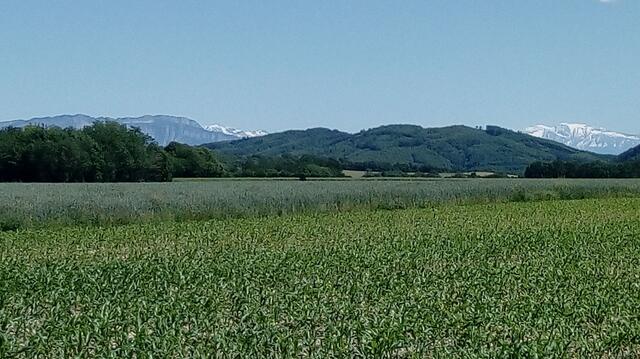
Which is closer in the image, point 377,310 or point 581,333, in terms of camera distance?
point 581,333

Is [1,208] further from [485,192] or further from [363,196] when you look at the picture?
[485,192]

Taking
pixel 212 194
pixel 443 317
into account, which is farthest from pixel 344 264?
pixel 212 194

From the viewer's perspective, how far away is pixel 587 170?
80.9m

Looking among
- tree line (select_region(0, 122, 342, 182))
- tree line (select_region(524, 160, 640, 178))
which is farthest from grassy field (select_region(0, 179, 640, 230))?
tree line (select_region(524, 160, 640, 178))

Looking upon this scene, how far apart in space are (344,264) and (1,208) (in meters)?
15.3

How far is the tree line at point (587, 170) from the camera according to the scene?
79.0 metres

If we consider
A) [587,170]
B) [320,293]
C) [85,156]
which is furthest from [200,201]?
[587,170]

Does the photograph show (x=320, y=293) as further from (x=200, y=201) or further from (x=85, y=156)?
(x=85, y=156)

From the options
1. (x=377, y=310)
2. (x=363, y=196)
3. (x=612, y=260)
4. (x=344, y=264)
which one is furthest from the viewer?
(x=363, y=196)

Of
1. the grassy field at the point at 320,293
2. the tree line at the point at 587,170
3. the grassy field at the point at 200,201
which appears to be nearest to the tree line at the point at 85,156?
the tree line at the point at 587,170

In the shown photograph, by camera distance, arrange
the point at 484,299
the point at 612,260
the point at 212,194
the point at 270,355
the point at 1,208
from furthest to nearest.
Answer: the point at 212,194 → the point at 1,208 → the point at 612,260 → the point at 484,299 → the point at 270,355

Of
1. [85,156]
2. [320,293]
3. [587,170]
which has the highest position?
[587,170]

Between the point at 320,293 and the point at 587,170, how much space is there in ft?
246

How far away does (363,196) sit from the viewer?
36281 millimetres
